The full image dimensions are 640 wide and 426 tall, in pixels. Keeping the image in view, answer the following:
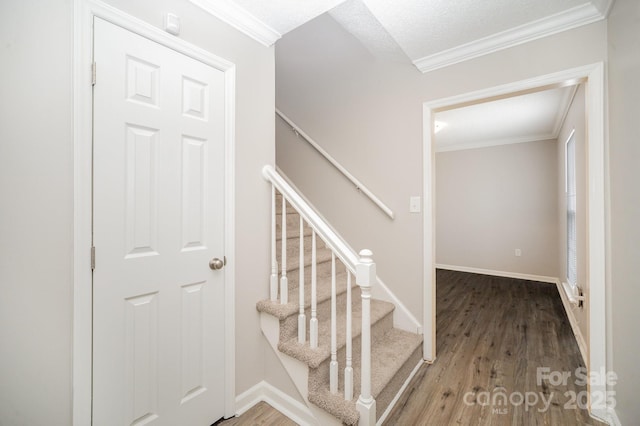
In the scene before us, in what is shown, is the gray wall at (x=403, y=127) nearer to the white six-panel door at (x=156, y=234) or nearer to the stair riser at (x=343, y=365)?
the stair riser at (x=343, y=365)

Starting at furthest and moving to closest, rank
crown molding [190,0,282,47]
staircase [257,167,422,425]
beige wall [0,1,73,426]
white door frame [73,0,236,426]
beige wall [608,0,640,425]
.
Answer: crown molding [190,0,282,47] → staircase [257,167,422,425] → beige wall [608,0,640,425] → white door frame [73,0,236,426] → beige wall [0,1,73,426]

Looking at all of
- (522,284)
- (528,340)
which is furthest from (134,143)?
(522,284)

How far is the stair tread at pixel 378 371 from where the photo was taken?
4.41 ft

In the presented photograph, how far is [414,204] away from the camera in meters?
2.20

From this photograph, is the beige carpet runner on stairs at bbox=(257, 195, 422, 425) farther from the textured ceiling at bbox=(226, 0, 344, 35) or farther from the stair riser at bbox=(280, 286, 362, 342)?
the textured ceiling at bbox=(226, 0, 344, 35)

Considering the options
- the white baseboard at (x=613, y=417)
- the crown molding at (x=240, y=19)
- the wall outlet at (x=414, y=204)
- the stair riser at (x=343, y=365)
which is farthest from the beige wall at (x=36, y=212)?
the white baseboard at (x=613, y=417)

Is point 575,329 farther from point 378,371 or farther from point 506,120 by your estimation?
point 506,120

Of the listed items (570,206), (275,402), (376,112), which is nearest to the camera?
(275,402)

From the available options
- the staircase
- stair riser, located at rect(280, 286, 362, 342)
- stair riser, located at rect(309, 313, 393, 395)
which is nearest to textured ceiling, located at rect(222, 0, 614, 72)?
the staircase

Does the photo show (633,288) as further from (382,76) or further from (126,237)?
(126,237)

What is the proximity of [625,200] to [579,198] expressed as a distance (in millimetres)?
1415

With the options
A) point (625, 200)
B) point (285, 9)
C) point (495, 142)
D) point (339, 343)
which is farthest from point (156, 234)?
point (495, 142)

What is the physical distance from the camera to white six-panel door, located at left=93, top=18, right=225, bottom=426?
1104 mm

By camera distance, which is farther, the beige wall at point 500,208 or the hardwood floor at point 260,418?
the beige wall at point 500,208
